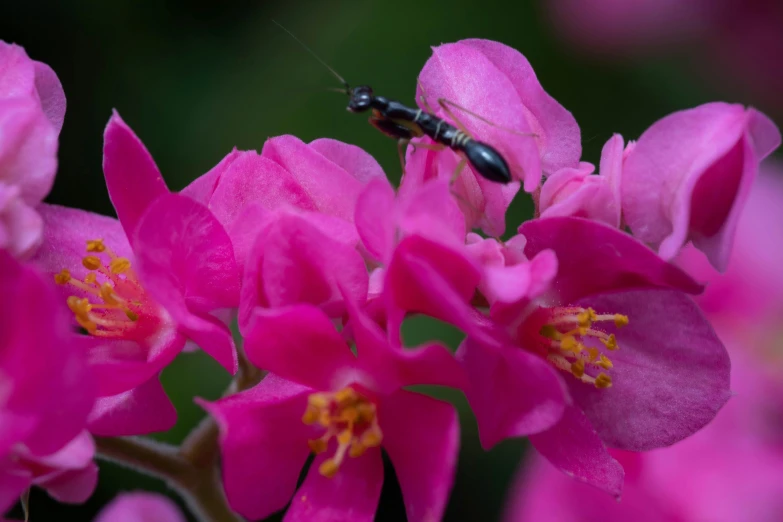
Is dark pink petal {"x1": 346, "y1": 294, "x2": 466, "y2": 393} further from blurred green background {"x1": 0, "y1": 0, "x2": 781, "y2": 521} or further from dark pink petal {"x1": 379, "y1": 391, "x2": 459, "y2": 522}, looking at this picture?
blurred green background {"x1": 0, "y1": 0, "x2": 781, "y2": 521}

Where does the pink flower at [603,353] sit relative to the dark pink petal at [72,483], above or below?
above

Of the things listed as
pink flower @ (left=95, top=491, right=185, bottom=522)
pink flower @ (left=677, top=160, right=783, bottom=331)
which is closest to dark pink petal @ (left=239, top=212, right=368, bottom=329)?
pink flower @ (left=95, top=491, right=185, bottom=522)

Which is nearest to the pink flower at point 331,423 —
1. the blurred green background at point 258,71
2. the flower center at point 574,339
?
the flower center at point 574,339

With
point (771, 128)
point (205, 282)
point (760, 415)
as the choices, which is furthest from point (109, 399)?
point (760, 415)

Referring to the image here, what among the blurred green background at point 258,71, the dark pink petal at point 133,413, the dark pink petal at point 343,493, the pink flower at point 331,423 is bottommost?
the blurred green background at point 258,71

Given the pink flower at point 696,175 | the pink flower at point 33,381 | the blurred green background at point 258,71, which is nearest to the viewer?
the pink flower at point 33,381

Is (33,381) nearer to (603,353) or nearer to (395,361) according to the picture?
(395,361)

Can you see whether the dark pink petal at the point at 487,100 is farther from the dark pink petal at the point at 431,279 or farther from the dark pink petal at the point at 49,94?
the dark pink petal at the point at 49,94
